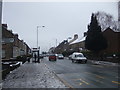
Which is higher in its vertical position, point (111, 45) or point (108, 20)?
point (108, 20)

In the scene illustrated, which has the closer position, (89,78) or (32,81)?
(32,81)

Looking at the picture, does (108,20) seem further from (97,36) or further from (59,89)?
(59,89)

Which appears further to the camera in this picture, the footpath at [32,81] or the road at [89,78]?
the road at [89,78]

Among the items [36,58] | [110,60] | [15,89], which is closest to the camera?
[15,89]

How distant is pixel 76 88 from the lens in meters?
8.95

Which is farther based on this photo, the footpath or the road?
the road

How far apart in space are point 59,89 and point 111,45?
130 ft

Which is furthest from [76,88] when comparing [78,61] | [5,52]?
[5,52]

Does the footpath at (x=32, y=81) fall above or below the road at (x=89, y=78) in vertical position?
above

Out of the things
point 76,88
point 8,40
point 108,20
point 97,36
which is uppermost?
point 108,20

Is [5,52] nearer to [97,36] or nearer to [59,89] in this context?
[97,36]

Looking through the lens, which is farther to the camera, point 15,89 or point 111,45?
point 111,45

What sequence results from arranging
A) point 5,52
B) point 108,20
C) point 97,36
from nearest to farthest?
point 97,36 → point 5,52 → point 108,20

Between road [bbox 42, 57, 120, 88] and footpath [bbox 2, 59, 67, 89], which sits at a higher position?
footpath [bbox 2, 59, 67, 89]
